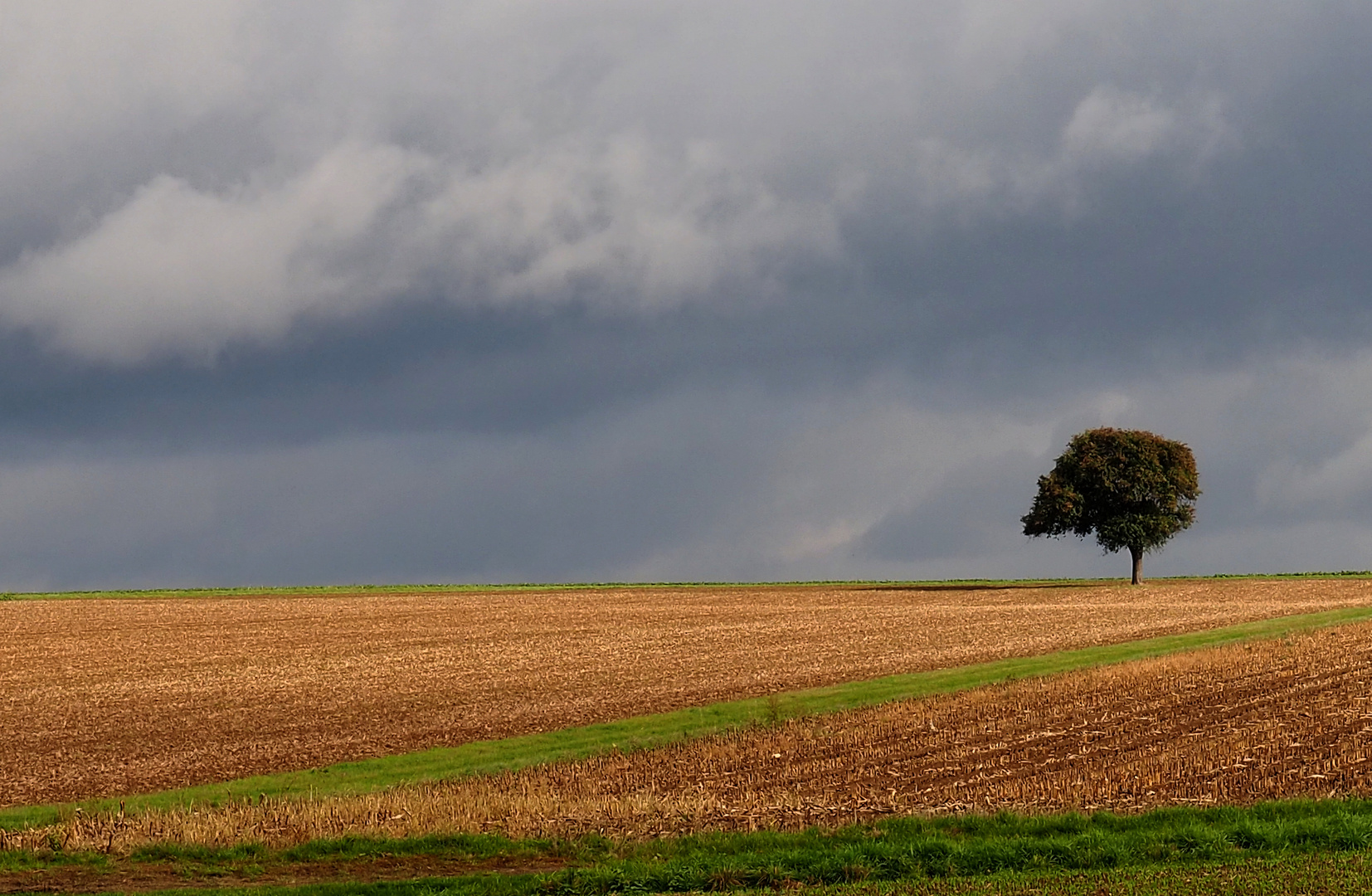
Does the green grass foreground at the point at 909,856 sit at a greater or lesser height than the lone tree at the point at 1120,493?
lesser

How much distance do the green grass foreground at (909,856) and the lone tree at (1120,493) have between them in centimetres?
8163

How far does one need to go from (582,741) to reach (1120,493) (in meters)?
78.0

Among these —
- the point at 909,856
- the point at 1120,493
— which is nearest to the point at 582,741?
the point at 909,856

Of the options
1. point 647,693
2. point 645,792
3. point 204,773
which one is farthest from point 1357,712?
point 204,773

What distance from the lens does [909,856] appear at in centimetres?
1539

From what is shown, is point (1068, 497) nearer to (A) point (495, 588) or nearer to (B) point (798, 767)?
(A) point (495, 588)

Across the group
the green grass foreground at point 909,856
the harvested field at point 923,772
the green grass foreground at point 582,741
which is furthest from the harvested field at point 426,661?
the green grass foreground at point 909,856

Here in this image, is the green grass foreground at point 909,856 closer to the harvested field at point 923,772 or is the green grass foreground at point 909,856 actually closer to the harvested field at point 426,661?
the harvested field at point 923,772

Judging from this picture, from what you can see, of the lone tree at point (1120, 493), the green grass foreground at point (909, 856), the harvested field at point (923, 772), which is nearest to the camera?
the green grass foreground at point (909, 856)

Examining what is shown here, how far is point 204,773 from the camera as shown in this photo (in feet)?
86.0

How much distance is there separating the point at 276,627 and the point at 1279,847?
5858 centimetres

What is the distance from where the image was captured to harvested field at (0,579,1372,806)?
1161 inches

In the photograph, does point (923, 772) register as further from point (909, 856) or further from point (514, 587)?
point (514, 587)

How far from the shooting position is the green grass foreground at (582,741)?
923 inches
